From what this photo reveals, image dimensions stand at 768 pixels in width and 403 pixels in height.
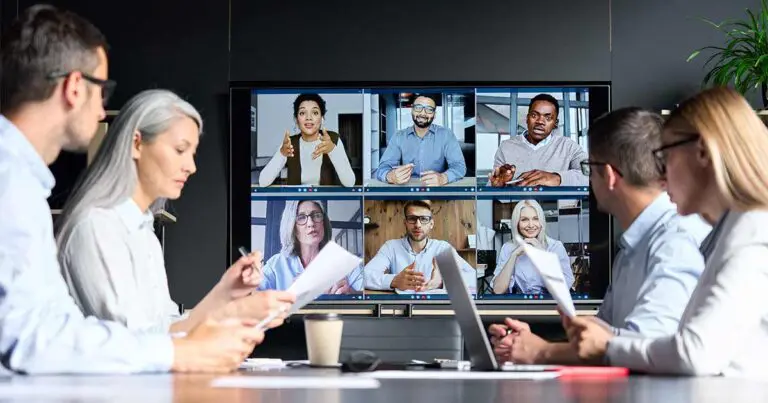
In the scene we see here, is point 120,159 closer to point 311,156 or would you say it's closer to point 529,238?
point 311,156

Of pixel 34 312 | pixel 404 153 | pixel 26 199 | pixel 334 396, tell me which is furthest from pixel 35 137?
pixel 404 153

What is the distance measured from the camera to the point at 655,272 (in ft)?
9.89

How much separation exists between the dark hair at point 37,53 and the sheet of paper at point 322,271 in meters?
0.70

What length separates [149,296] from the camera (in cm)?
291

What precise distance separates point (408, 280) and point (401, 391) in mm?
4047

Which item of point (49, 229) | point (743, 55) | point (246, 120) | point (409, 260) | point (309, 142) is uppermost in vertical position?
point (743, 55)

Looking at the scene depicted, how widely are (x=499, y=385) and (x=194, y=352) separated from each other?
641 millimetres

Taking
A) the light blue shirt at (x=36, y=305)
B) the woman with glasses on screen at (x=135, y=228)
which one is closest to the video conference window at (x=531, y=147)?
the woman with glasses on screen at (x=135, y=228)

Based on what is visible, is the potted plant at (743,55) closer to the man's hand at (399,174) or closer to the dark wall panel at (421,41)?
the dark wall panel at (421,41)

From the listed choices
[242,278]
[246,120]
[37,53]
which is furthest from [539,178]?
[37,53]

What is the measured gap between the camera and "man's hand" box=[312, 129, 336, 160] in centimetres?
595

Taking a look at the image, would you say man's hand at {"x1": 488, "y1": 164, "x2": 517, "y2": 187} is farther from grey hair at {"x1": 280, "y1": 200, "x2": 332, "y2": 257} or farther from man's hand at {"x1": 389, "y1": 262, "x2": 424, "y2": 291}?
grey hair at {"x1": 280, "y1": 200, "x2": 332, "y2": 257}

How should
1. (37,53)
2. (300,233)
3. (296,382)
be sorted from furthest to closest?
(300,233)
(37,53)
(296,382)

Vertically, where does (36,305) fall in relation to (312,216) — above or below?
below
